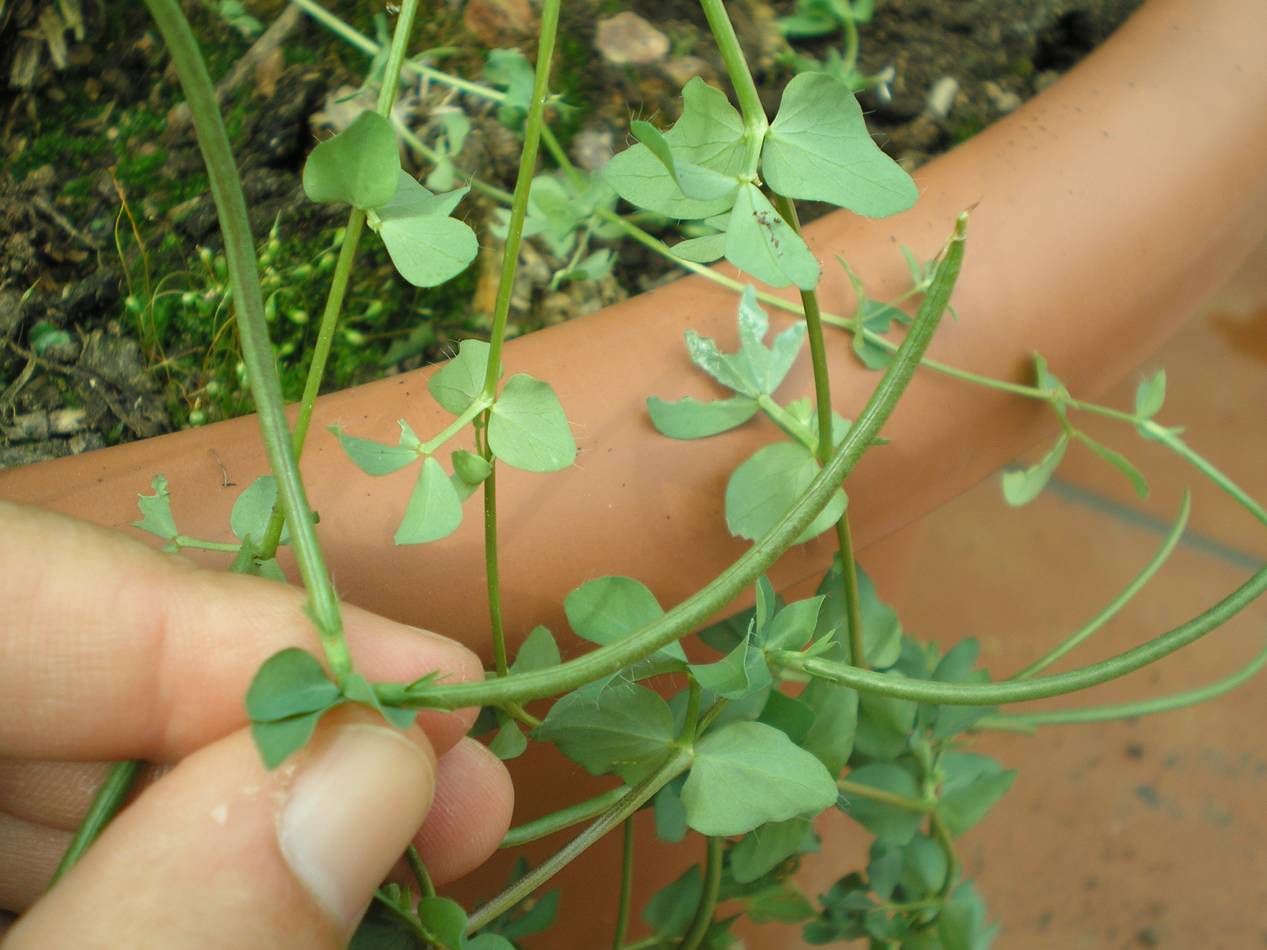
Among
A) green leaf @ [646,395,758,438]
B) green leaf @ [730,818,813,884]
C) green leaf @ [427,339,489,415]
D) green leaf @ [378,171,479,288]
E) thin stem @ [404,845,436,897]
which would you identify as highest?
green leaf @ [378,171,479,288]

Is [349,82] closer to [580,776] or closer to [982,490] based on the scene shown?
[580,776]

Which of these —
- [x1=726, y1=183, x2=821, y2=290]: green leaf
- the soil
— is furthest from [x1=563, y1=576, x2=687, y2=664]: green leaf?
the soil

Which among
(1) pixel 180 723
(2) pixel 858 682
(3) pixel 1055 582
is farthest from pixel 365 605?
(3) pixel 1055 582

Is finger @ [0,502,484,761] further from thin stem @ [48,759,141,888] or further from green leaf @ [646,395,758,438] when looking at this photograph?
green leaf @ [646,395,758,438]

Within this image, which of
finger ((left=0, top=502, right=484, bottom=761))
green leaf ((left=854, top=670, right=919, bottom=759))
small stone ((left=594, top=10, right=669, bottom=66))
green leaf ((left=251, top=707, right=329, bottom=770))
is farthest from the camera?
small stone ((left=594, top=10, right=669, bottom=66))

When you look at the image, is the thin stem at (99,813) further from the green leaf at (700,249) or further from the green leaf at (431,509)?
the green leaf at (700,249)

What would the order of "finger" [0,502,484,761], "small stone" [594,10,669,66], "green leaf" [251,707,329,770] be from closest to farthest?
"green leaf" [251,707,329,770] → "finger" [0,502,484,761] → "small stone" [594,10,669,66]
